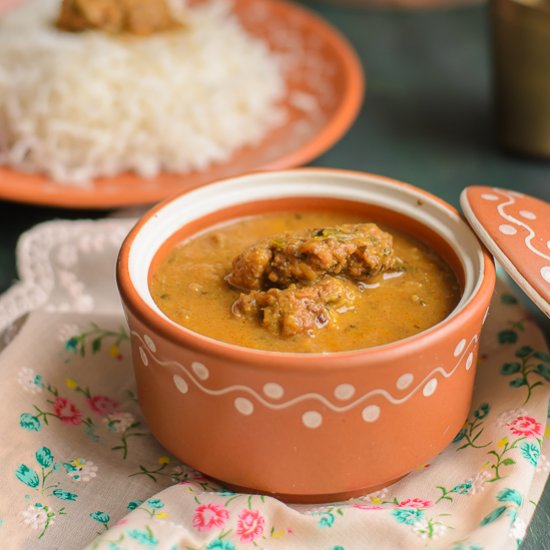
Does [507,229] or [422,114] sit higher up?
[507,229]

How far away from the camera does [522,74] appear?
3.74m

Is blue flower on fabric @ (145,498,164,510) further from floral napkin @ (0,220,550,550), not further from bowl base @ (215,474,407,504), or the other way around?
bowl base @ (215,474,407,504)

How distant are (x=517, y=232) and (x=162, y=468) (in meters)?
0.99

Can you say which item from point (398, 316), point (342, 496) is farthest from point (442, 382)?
point (342, 496)

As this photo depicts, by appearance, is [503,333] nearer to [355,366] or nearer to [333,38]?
[355,366]

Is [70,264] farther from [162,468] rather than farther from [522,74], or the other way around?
[522,74]

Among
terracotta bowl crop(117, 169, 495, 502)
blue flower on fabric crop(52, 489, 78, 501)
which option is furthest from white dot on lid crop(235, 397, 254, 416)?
blue flower on fabric crop(52, 489, 78, 501)

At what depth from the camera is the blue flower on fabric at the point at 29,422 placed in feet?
7.04

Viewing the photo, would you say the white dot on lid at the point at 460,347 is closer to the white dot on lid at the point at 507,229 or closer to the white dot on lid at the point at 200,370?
the white dot on lid at the point at 507,229

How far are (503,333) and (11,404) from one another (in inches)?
49.9

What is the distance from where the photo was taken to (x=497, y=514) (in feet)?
6.04

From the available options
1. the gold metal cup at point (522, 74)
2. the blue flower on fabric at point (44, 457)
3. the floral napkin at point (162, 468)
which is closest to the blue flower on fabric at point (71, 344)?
the floral napkin at point (162, 468)

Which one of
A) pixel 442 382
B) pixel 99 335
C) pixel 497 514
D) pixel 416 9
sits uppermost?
pixel 442 382

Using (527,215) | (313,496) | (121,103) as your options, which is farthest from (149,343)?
(121,103)
